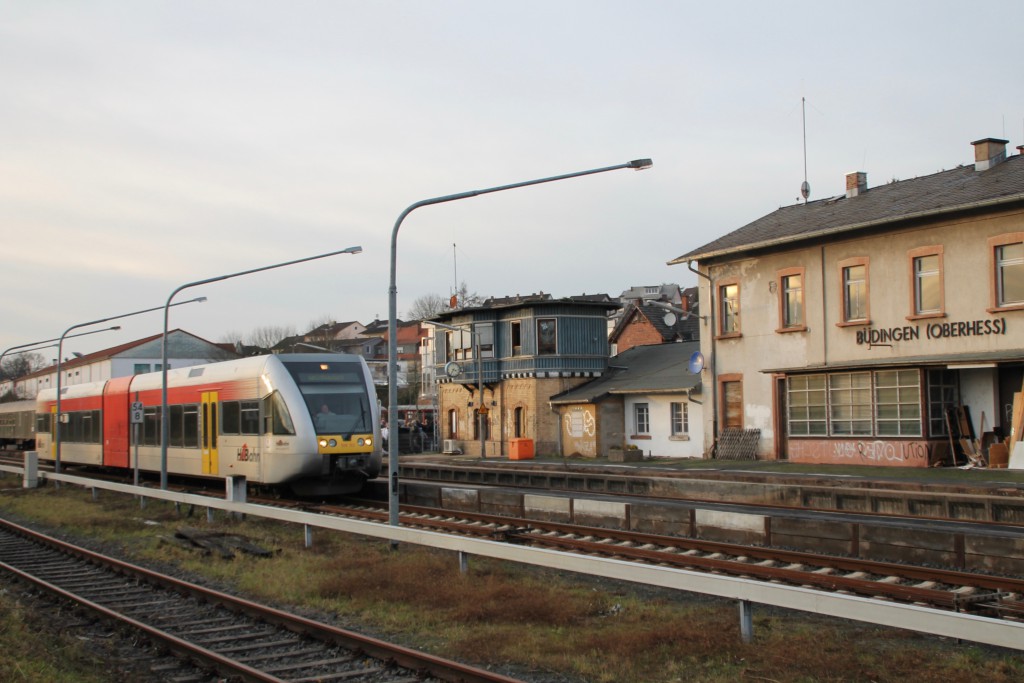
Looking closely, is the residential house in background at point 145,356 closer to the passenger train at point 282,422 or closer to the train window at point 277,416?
the passenger train at point 282,422

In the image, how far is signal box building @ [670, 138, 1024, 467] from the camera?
26.1 metres

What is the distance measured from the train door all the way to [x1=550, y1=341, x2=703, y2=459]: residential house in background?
15516 millimetres

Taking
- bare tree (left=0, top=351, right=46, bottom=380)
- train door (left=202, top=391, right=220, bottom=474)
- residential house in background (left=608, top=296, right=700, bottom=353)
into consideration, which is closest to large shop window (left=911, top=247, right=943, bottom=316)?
train door (left=202, top=391, right=220, bottom=474)

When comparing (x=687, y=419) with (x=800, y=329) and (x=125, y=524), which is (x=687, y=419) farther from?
(x=125, y=524)

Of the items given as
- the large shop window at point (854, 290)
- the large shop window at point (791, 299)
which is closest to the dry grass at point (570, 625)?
the large shop window at point (854, 290)

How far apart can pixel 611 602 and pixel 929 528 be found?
502 cm

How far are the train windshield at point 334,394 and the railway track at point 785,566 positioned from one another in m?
3.58

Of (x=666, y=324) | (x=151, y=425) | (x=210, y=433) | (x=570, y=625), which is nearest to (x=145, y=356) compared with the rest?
(x=666, y=324)

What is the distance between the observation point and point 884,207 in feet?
96.3

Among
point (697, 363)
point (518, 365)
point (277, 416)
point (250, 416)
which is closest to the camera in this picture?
point (277, 416)

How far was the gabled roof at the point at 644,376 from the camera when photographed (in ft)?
121

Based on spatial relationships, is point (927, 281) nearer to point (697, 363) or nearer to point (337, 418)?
point (697, 363)

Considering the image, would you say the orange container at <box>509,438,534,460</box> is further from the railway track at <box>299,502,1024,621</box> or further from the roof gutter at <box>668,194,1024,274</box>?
the railway track at <box>299,502,1024,621</box>

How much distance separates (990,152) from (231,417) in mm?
22349
